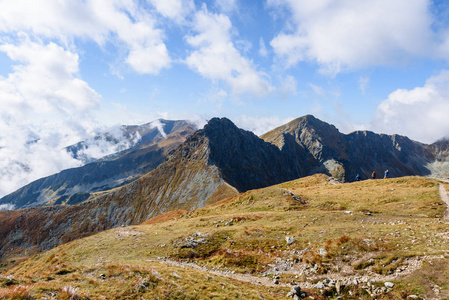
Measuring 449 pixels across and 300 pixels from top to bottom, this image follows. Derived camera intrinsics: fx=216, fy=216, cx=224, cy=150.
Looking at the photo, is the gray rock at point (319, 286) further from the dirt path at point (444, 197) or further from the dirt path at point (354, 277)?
the dirt path at point (444, 197)

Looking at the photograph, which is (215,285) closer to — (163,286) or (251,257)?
(163,286)

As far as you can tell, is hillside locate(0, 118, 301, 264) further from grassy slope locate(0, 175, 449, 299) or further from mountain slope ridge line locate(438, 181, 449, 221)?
mountain slope ridge line locate(438, 181, 449, 221)

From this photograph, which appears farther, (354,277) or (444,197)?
(444,197)

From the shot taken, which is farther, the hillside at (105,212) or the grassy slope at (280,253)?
the hillside at (105,212)

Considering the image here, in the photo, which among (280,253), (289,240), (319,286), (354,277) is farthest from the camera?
(289,240)

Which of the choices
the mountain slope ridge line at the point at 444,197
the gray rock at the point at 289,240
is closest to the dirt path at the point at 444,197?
the mountain slope ridge line at the point at 444,197

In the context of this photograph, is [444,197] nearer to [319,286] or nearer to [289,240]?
[289,240]

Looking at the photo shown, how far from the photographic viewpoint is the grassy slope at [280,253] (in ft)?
53.2

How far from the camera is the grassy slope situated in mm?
16220

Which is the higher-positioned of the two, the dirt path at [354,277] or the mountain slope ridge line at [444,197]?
the mountain slope ridge line at [444,197]

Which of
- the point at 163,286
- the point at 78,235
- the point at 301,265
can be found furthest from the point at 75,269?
the point at 78,235

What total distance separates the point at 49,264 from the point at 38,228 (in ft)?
606

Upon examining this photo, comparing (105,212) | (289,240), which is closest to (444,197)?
(289,240)

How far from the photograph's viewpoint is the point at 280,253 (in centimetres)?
2612
